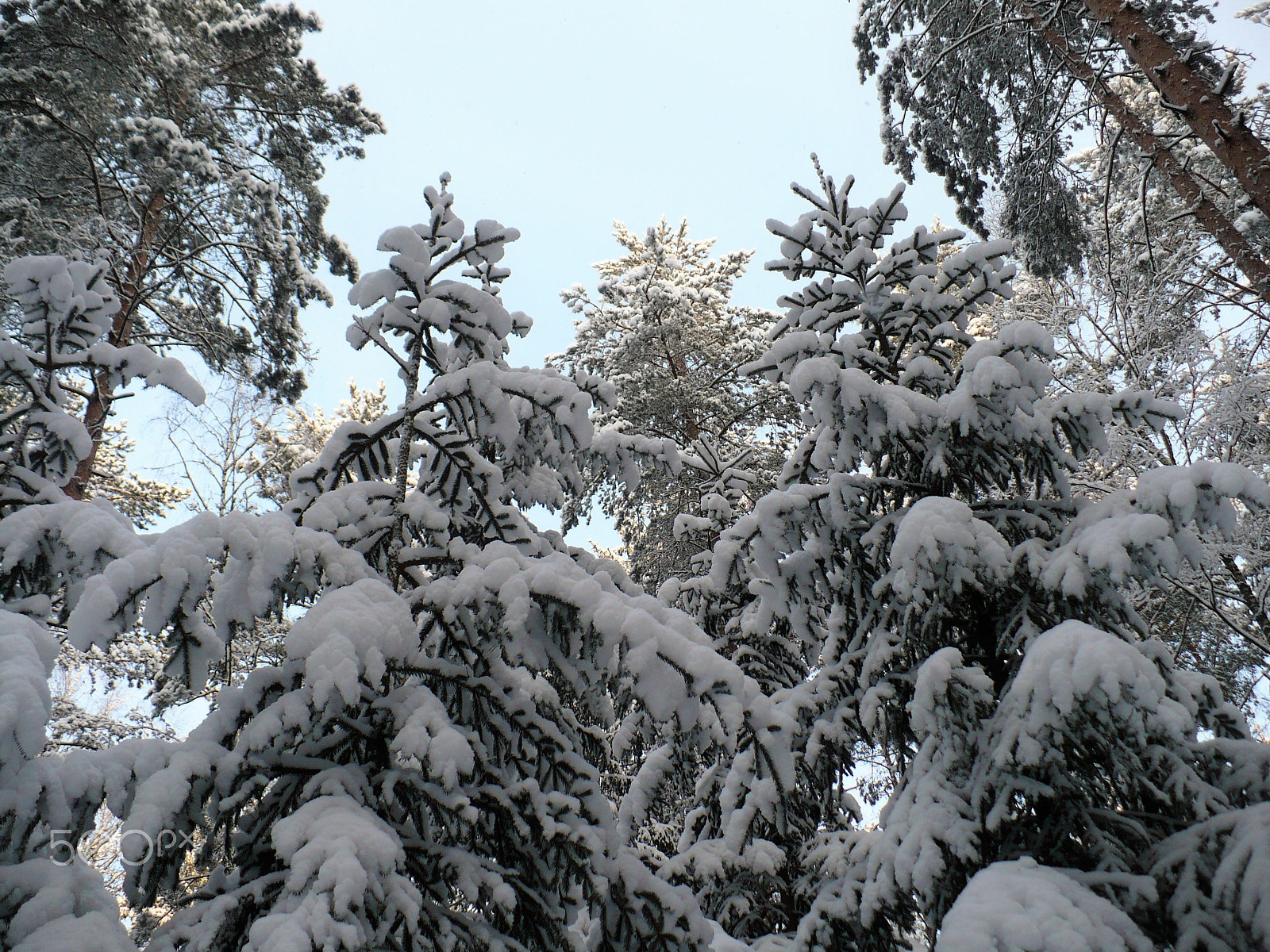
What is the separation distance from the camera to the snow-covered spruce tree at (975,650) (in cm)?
266

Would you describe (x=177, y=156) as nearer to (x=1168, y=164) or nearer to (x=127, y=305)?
(x=127, y=305)

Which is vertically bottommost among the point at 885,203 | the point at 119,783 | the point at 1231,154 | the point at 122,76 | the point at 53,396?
the point at 119,783

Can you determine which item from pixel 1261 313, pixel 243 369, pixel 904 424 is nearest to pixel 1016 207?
pixel 1261 313

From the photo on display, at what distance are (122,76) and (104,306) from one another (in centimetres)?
728

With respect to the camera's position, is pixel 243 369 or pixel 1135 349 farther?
pixel 243 369

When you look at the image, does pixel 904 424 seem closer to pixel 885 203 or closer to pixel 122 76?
pixel 885 203

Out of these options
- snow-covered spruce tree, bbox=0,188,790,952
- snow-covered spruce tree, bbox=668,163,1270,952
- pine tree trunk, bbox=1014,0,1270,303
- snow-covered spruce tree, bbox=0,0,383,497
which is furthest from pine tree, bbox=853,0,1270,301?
snow-covered spruce tree, bbox=0,0,383,497

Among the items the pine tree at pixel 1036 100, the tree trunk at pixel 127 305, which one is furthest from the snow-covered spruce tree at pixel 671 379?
the tree trunk at pixel 127 305

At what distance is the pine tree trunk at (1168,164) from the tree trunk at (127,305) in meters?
9.46

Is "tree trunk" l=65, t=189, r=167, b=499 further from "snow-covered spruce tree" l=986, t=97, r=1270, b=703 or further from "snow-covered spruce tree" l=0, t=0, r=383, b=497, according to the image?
"snow-covered spruce tree" l=986, t=97, r=1270, b=703

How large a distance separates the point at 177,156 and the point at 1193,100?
10.2 meters

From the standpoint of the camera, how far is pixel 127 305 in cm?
835

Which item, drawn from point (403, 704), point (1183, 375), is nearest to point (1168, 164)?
point (1183, 375)

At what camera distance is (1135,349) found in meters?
10.1
